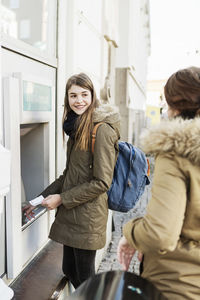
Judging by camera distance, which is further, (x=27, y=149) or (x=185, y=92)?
(x=27, y=149)

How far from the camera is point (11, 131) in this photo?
2.17 metres

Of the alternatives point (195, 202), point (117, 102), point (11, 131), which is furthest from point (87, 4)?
point (117, 102)

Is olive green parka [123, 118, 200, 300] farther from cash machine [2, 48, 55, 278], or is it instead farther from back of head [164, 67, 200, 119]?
cash machine [2, 48, 55, 278]

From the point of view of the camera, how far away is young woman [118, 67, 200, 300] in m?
1.15

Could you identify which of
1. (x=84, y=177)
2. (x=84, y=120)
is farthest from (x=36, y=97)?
(x=84, y=177)

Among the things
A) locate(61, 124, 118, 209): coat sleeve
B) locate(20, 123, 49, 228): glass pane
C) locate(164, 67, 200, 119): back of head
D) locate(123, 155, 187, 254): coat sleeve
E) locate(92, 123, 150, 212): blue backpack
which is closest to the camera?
locate(123, 155, 187, 254): coat sleeve

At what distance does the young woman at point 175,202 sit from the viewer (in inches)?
45.3

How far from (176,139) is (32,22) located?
90.0 inches

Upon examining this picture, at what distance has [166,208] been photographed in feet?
3.75

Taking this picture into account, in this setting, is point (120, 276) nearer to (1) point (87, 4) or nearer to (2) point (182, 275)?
(2) point (182, 275)

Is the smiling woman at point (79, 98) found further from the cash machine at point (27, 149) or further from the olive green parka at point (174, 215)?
the olive green parka at point (174, 215)

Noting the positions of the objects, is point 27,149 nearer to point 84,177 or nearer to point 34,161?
point 34,161

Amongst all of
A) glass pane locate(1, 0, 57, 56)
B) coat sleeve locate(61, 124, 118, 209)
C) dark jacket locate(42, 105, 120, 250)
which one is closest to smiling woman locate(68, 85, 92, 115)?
dark jacket locate(42, 105, 120, 250)

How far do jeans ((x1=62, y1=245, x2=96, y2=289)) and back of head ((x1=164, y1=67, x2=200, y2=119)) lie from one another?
1358mm
